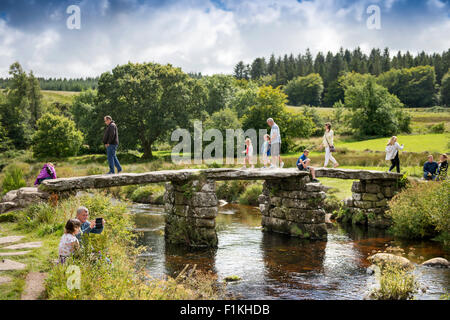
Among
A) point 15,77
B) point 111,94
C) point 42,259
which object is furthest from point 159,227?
point 15,77

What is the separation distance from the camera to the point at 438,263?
42.3 feet

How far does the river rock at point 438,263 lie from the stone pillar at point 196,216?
24.0 ft

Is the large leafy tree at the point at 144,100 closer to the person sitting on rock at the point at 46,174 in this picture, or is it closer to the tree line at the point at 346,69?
the person sitting on rock at the point at 46,174

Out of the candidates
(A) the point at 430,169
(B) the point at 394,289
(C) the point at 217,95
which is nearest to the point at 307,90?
(C) the point at 217,95

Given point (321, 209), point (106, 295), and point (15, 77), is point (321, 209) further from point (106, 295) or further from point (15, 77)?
point (15, 77)

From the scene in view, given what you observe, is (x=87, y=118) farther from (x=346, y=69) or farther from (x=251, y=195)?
(x=346, y=69)

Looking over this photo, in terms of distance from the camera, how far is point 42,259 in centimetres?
897

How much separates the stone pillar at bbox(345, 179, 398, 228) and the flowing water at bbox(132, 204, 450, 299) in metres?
1.05

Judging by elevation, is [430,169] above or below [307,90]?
below

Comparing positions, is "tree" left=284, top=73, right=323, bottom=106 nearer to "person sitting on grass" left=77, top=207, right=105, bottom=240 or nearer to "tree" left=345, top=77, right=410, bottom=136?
"tree" left=345, top=77, right=410, bottom=136

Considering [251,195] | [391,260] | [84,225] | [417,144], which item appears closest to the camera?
[84,225]

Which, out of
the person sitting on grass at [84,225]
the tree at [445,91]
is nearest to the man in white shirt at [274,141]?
the person sitting on grass at [84,225]

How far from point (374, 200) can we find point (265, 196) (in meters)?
5.29
